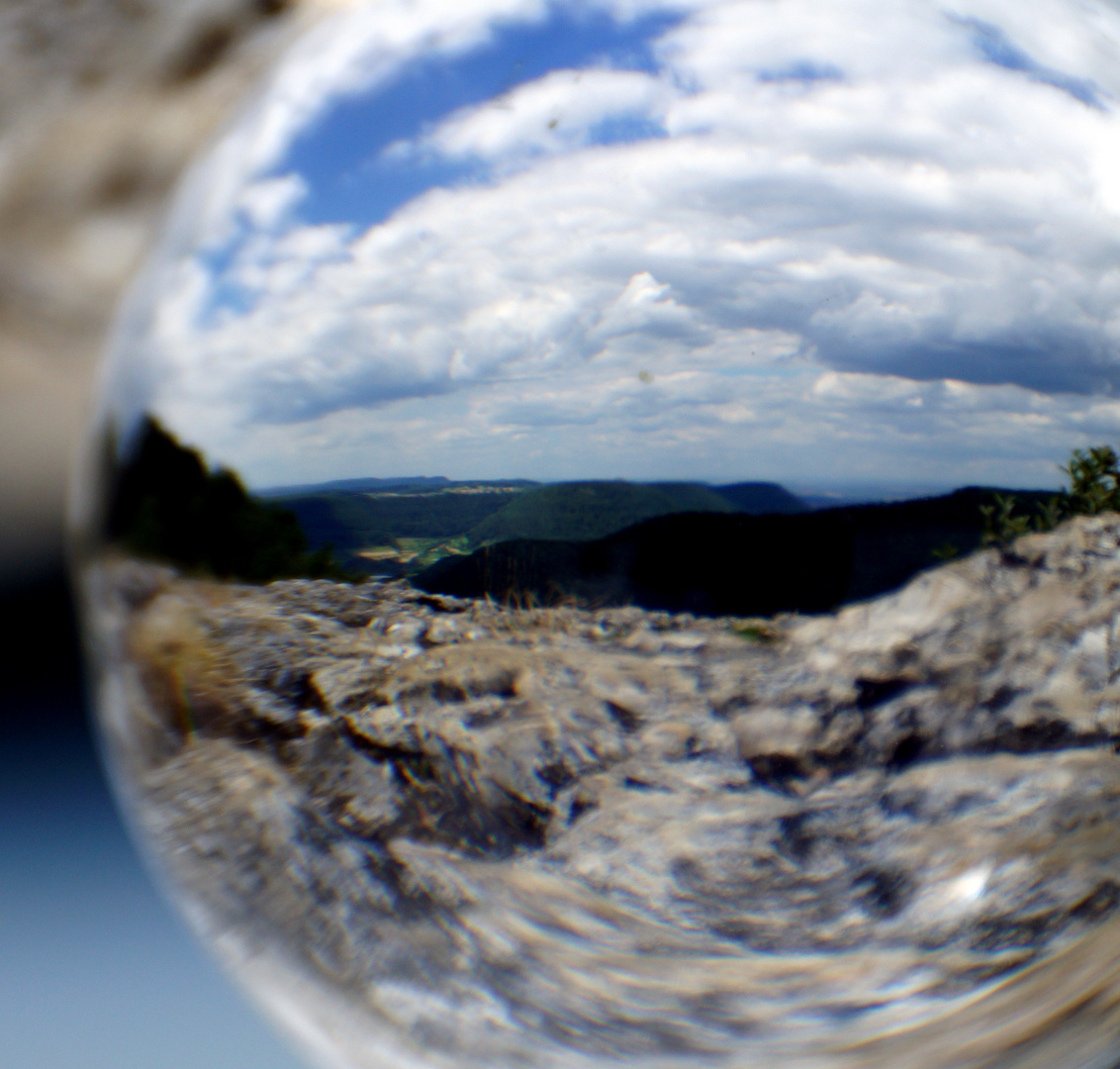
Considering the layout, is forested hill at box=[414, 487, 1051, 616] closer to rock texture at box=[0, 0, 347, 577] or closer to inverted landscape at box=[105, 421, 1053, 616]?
inverted landscape at box=[105, 421, 1053, 616]

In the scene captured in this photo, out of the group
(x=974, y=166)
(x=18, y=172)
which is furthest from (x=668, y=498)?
(x=18, y=172)

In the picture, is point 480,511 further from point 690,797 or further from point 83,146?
point 83,146

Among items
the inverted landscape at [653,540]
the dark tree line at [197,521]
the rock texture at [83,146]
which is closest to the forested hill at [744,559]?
the inverted landscape at [653,540]

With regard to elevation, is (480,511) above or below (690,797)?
above

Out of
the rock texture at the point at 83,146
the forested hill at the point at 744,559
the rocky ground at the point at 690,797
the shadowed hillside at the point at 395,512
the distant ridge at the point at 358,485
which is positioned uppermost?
the rock texture at the point at 83,146

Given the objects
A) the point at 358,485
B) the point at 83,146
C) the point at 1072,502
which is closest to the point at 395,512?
the point at 358,485

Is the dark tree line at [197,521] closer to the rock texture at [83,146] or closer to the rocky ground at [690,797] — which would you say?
the rocky ground at [690,797]

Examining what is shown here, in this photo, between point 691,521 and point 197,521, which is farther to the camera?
point 197,521

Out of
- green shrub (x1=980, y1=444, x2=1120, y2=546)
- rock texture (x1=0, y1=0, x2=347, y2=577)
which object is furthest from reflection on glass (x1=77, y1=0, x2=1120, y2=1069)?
rock texture (x1=0, y1=0, x2=347, y2=577)
